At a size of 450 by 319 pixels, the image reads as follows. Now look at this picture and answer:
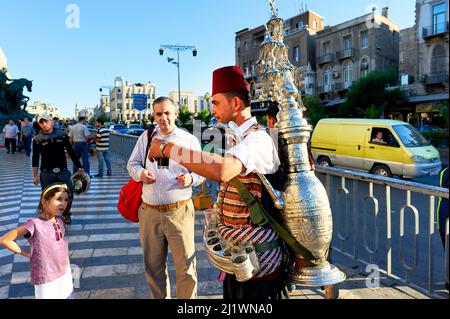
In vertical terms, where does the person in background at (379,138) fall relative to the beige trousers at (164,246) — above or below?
above

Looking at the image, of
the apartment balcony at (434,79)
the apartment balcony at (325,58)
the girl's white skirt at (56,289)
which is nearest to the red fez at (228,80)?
the girl's white skirt at (56,289)

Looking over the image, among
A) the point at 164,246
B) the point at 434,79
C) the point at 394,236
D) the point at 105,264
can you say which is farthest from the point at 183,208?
the point at 434,79

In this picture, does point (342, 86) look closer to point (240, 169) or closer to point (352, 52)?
point (352, 52)

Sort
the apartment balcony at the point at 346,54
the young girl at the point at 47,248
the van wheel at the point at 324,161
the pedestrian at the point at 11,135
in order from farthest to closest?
the apartment balcony at the point at 346,54 → the pedestrian at the point at 11,135 → the van wheel at the point at 324,161 → the young girl at the point at 47,248

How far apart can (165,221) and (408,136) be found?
1003cm

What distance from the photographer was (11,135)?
57.1 ft

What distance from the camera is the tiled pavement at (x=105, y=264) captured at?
10.5ft

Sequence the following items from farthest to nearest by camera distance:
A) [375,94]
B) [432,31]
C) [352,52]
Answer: [352,52] < [375,94] < [432,31]

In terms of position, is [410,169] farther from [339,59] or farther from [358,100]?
[339,59]

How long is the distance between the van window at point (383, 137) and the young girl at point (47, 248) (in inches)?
394

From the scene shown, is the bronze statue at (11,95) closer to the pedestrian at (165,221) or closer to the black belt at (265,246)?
the pedestrian at (165,221)

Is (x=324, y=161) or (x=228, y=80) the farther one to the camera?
(x=324, y=161)

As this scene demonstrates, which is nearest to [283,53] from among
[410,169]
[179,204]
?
[179,204]

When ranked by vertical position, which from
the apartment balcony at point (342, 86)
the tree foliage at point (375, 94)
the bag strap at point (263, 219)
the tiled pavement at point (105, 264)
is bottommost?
the tiled pavement at point (105, 264)
